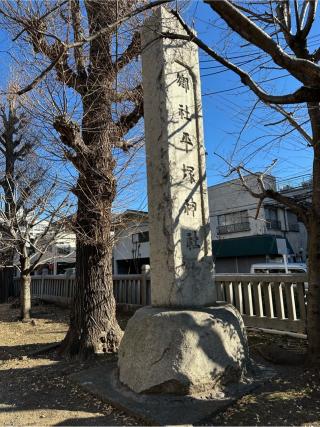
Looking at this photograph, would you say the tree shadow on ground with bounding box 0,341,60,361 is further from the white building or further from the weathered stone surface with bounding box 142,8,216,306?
the white building

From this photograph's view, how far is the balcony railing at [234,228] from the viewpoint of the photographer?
98.3ft

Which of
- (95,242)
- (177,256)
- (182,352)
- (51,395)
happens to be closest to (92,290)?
(95,242)

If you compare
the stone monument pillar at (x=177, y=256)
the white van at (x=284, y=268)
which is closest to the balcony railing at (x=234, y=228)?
the white van at (x=284, y=268)

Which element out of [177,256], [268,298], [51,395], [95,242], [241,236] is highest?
[241,236]

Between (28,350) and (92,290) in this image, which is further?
(28,350)

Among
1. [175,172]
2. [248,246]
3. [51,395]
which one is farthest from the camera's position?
[248,246]

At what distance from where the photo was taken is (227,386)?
405 cm

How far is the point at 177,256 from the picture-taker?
4621 millimetres

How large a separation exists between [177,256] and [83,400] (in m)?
2.03

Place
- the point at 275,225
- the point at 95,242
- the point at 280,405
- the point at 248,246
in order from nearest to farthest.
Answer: the point at 280,405 → the point at 95,242 → the point at 248,246 → the point at 275,225

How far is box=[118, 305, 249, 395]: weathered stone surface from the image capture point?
3.88 metres

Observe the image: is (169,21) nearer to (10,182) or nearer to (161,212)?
(161,212)

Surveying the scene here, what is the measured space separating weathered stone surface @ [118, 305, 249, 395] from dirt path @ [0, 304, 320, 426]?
0.39 meters

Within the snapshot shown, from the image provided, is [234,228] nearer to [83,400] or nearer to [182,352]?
[182,352]
